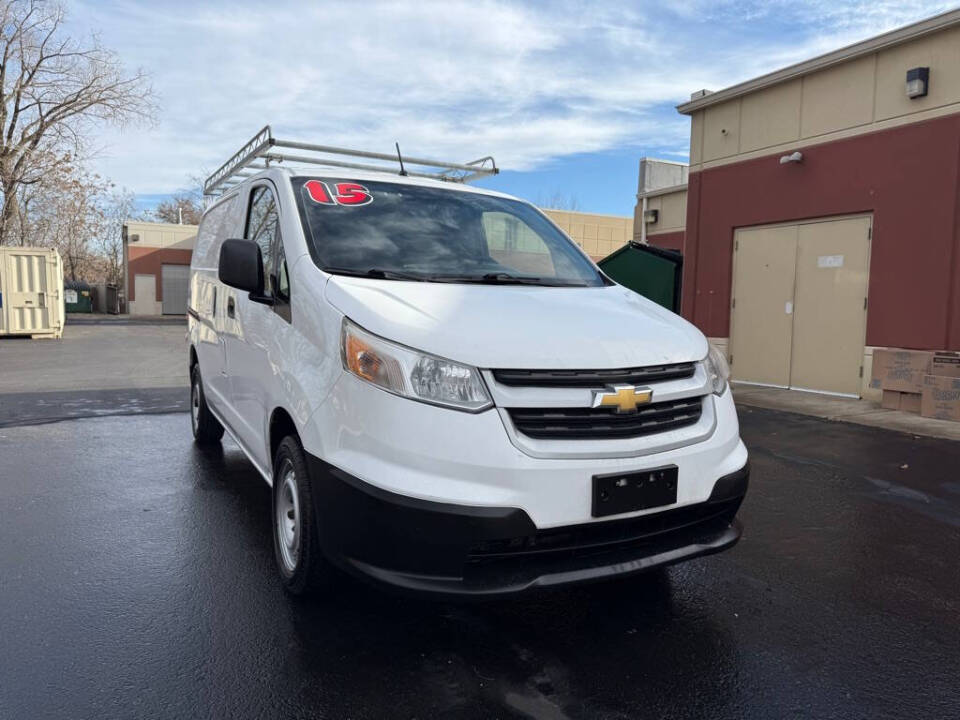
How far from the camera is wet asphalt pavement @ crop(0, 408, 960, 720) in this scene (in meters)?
2.48

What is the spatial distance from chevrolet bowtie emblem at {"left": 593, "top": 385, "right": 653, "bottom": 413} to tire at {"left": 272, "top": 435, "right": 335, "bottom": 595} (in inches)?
48.2

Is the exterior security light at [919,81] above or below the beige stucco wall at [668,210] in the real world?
above

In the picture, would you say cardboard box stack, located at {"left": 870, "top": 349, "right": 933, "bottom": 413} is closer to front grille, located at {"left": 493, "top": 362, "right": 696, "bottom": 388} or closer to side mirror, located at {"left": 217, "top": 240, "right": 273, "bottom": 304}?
front grille, located at {"left": 493, "top": 362, "right": 696, "bottom": 388}

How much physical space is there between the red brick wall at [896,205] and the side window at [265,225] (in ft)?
28.6

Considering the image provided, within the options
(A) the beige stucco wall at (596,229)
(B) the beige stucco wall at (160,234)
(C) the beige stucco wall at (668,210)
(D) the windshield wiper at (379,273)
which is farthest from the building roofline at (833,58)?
(B) the beige stucco wall at (160,234)

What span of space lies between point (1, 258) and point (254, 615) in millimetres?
21585

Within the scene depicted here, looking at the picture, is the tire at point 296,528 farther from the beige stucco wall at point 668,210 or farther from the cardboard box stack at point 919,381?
the beige stucco wall at point 668,210

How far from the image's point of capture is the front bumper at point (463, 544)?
8.00 feet

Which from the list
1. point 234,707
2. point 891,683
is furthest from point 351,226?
point 891,683

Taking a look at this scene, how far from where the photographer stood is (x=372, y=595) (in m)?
3.29

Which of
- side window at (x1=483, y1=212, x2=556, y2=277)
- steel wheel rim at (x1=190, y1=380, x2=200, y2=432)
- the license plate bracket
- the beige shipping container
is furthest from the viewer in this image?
the beige shipping container

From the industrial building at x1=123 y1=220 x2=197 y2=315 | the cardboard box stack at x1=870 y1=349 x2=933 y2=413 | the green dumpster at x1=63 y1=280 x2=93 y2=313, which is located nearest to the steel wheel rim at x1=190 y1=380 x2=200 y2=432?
the cardboard box stack at x1=870 y1=349 x2=933 y2=413

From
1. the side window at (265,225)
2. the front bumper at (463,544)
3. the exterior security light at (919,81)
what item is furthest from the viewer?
the exterior security light at (919,81)

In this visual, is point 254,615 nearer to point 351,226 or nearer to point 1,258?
point 351,226
